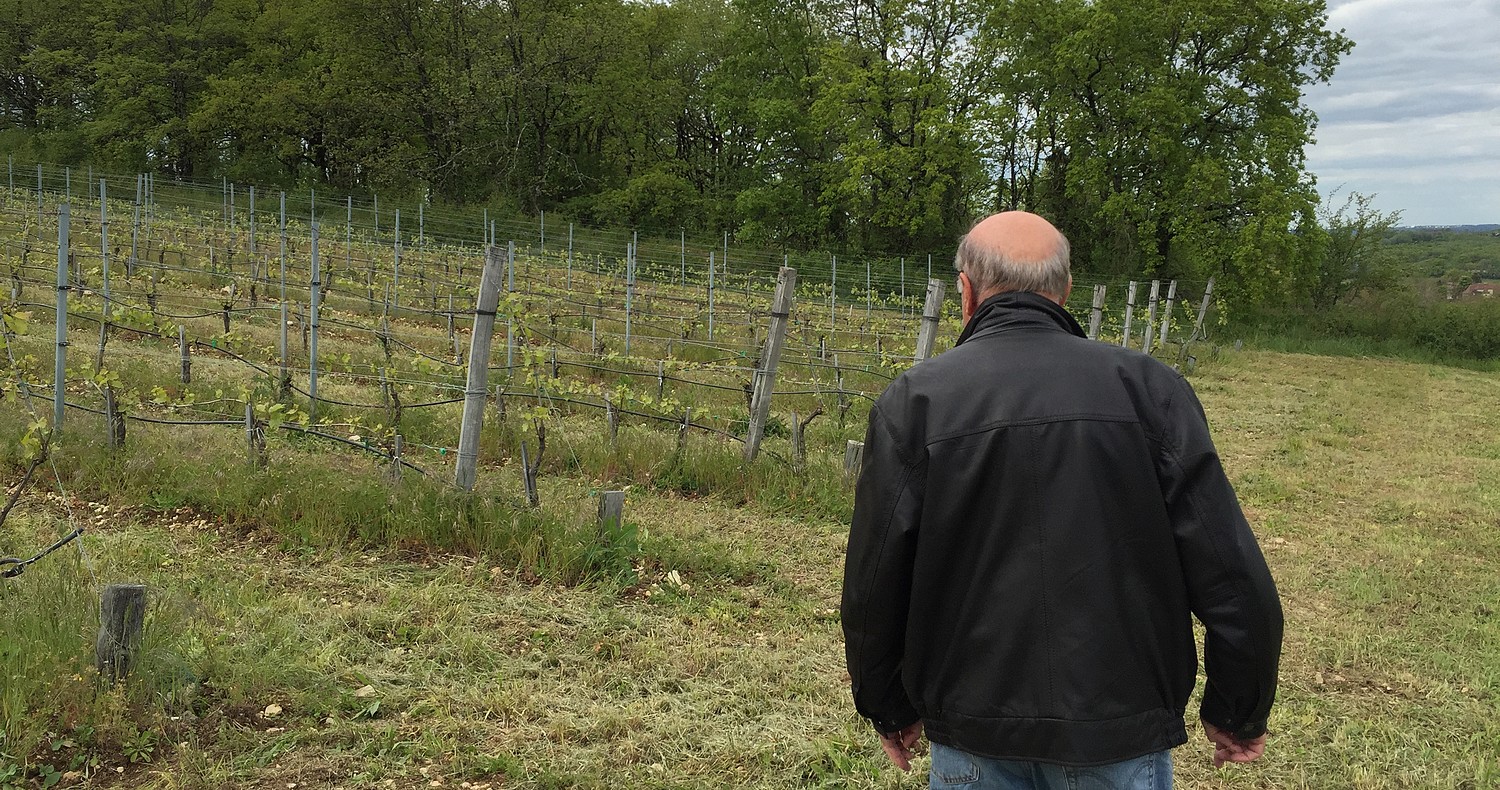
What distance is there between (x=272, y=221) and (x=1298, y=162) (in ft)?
83.5

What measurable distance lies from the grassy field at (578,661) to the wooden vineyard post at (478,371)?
49 centimetres

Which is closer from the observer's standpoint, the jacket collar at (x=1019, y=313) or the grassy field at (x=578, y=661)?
the jacket collar at (x=1019, y=313)

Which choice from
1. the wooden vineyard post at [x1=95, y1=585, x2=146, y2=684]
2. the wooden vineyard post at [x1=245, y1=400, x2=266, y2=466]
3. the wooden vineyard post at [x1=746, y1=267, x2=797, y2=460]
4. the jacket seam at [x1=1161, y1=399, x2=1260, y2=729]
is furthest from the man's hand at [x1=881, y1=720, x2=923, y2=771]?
the wooden vineyard post at [x1=746, y1=267, x2=797, y2=460]

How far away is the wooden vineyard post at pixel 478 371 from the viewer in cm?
472

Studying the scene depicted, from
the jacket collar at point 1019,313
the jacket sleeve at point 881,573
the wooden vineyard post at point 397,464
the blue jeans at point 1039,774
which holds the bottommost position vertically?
the wooden vineyard post at point 397,464

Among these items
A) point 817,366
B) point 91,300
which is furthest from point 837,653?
point 91,300

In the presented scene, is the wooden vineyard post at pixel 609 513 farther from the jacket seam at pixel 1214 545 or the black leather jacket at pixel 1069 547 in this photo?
the jacket seam at pixel 1214 545

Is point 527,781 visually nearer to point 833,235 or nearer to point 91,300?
point 91,300

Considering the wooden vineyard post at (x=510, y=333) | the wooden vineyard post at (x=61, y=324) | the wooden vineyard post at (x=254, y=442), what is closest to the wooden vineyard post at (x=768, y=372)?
the wooden vineyard post at (x=510, y=333)

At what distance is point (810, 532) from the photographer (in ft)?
18.2

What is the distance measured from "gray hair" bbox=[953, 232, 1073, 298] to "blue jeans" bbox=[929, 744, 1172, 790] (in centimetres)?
82

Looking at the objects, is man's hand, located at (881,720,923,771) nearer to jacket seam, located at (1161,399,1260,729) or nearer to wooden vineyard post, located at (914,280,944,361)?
jacket seam, located at (1161,399,1260,729)

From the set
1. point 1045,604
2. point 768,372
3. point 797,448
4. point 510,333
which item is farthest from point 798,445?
point 1045,604

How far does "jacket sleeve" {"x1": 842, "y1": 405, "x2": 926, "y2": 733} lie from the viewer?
1663mm
